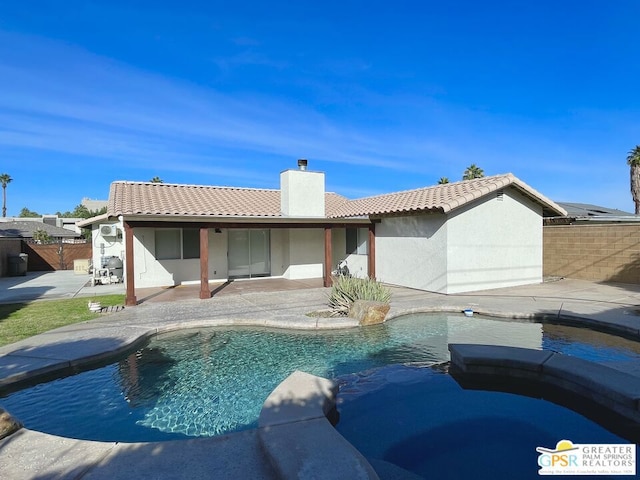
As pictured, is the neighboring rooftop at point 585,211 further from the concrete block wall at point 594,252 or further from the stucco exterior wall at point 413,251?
the stucco exterior wall at point 413,251

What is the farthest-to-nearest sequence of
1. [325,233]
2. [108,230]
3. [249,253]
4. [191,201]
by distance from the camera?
[108,230], [249,253], [191,201], [325,233]

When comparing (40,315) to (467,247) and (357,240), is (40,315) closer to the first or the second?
(357,240)

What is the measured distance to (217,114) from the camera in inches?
854

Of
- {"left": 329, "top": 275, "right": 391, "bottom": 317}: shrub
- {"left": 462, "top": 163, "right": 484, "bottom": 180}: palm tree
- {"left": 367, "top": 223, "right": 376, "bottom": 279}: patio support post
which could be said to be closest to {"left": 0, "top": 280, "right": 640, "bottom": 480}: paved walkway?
{"left": 329, "top": 275, "right": 391, "bottom": 317}: shrub

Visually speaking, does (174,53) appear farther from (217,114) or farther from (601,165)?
(601,165)

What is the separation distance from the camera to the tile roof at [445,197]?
14.7m

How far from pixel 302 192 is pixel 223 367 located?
12.9m

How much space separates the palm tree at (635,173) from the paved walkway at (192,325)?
82.0 ft

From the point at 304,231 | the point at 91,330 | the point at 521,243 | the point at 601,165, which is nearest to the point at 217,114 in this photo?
the point at 304,231

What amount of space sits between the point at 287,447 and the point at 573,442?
3.79 meters

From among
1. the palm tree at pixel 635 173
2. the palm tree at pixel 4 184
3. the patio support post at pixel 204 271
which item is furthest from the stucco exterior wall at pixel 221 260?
the palm tree at pixel 4 184

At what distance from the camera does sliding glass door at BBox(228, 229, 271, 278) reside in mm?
19406

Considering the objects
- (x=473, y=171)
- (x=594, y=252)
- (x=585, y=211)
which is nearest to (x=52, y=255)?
(x=594, y=252)

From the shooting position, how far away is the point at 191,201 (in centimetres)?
1758
